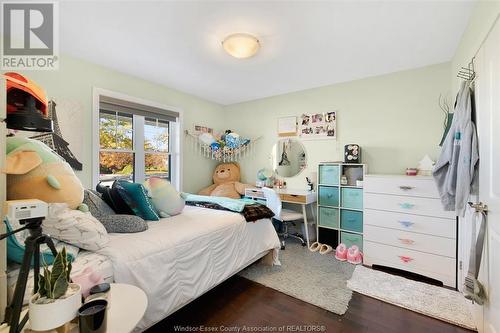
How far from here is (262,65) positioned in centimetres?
268

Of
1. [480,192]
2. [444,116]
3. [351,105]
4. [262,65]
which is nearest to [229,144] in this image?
[262,65]

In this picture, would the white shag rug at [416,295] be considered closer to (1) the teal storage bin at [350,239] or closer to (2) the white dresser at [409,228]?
(2) the white dresser at [409,228]

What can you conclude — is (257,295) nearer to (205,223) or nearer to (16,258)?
(205,223)

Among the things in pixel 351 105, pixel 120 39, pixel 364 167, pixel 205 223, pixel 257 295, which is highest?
pixel 120 39

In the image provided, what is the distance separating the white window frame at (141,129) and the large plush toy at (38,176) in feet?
4.85

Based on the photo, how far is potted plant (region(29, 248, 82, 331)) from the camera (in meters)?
0.68

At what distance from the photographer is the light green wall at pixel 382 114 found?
2.64 m

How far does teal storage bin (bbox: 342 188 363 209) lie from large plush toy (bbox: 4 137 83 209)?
2.77 m

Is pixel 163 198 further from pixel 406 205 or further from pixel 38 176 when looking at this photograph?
pixel 406 205

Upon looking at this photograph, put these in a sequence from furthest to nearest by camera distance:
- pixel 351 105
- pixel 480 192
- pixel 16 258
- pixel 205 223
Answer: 1. pixel 351 105
2. pixel 205 223
3. pixel 480 192
4. pixel 16 258

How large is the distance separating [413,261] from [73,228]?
2961mm

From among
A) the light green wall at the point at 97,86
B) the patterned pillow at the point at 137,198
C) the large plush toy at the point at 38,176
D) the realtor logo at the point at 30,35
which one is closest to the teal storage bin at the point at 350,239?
the patterned pillow at the point at 137,198

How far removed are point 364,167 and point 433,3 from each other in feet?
5.53

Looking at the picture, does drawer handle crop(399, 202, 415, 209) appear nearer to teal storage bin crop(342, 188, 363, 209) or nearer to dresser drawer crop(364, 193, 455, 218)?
dresser drawer crop(364, 193, 455, 218)
